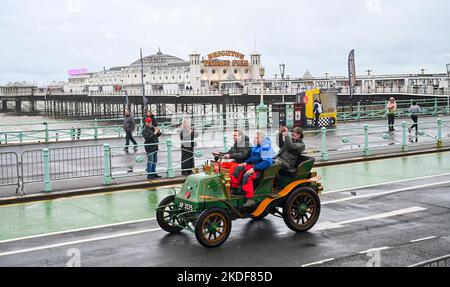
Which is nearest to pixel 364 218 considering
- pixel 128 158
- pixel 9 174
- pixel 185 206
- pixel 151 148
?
pixel 185 206

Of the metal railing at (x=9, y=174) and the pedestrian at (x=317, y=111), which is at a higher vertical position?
the pedestrian at (x=317, y=111)

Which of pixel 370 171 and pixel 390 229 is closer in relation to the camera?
pixel 390 229

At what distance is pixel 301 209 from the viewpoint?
32.6 ft

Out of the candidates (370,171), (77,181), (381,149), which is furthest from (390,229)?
(381,149)

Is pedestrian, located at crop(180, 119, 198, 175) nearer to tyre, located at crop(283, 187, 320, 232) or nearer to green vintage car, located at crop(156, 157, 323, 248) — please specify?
green vintage car, located at crop(156, 157, 323, 248)

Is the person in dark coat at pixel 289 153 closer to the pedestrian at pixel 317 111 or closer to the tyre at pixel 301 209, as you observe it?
the tyre at pixel 301 209

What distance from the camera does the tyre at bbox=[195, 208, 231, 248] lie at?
8.82 m

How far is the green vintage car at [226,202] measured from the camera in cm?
905

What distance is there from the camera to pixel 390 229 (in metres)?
10.2

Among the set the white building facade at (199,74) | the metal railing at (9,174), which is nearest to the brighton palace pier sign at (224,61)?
the white building facade at (199,74)

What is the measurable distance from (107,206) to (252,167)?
4567 millimetres

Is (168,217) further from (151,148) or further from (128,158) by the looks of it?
(128,158)
